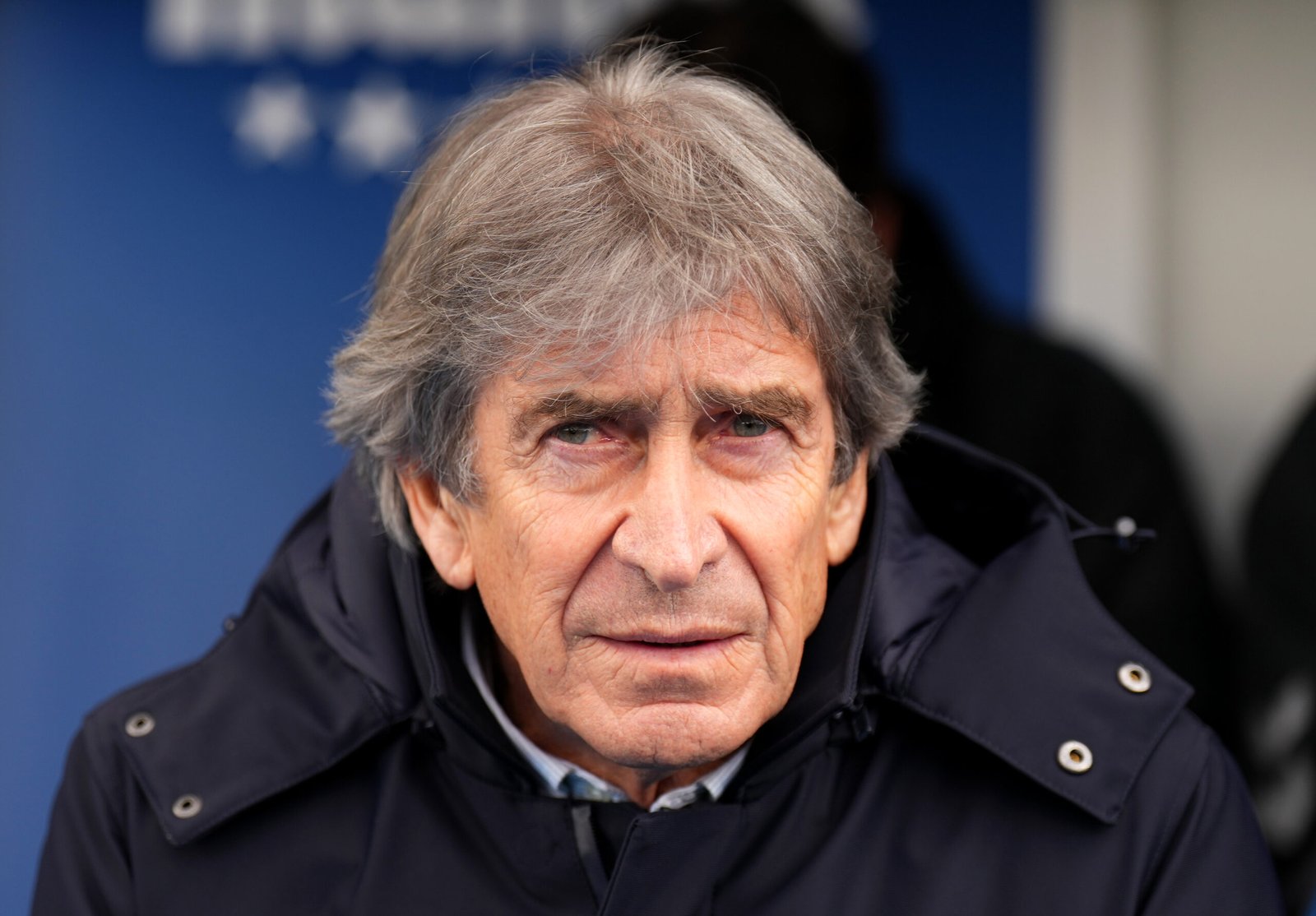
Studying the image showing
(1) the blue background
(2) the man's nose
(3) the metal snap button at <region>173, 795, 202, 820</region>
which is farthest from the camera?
(1) the blue background

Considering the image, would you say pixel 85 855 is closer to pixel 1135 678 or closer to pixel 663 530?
pixel 663 530

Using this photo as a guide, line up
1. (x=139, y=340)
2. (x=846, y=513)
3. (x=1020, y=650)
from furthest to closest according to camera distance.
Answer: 1. (x=139, y=340)
2. (x=846, y=513)
3. (x=1020, y=650)

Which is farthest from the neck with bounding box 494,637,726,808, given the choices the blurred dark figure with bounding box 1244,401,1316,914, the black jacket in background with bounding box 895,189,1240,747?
the blurred dark figure with bounding box 1244,401,1316,914

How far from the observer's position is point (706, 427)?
2070mm

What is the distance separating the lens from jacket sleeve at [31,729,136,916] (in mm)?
2262

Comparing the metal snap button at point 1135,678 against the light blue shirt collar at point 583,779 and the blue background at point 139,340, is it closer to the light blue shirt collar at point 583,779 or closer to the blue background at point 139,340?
the light blue shirt collar at point 583,779

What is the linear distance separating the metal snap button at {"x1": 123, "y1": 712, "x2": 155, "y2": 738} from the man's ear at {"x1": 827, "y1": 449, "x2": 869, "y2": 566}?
→ 3.11ft

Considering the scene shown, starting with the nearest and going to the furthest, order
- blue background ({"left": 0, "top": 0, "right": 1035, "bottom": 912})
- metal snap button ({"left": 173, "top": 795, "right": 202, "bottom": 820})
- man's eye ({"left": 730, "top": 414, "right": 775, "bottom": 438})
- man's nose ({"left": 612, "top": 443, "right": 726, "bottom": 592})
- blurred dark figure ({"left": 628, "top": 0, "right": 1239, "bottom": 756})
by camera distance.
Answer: man's nose ({"left": 612, "top": 443, "right": 726, "bottom": 592})
man's eye ({"left": 730, "top": 414, "right": 775, "bottom": 438})
metal snap button ({"left": 173, "top": 795, "right": 202, "bottom": 820})
blurred dark figure ({"left": 628, "top": 0, "right": 1239, "bottom": 756})
blue background ({"left": 0, "top": 0, "right": 1035, "bottom": 912})

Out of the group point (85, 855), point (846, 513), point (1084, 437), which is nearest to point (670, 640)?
point (846, 513)

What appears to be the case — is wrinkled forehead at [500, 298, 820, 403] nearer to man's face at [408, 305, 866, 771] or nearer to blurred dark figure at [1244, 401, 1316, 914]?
man's face at [408, 305, 866, 771]

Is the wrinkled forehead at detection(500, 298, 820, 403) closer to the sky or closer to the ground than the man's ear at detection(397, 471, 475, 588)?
closer to the sky

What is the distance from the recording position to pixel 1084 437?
3.49 m

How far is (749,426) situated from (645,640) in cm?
30

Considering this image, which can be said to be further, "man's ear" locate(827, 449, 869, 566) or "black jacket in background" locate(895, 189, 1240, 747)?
"black jacket in background" locate(895, 189, 1240, 747)
